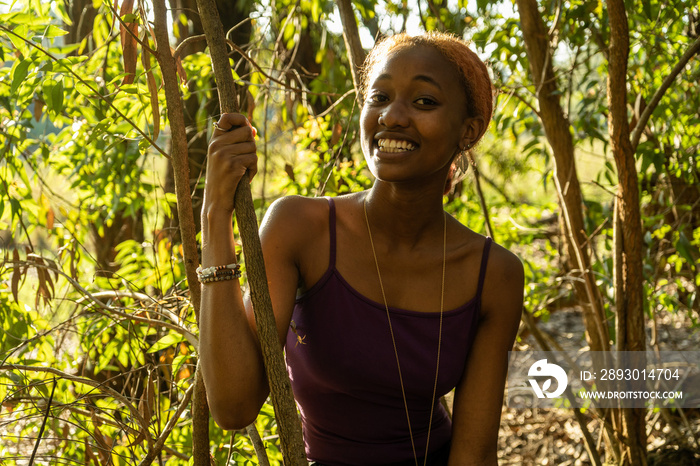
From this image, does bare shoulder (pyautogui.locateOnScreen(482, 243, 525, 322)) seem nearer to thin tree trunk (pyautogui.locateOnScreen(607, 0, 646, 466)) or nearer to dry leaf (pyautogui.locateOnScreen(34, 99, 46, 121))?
thin tree trunk (pyautogui.locateOnScreen(607, 0, 646, 466))

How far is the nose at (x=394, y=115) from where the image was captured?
65.6 inches

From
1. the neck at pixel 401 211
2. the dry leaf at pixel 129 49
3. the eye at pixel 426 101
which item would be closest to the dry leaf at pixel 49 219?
the dry leaf at pixel 129 49

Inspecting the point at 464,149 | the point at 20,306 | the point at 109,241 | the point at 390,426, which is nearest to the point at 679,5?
the point at 464,149

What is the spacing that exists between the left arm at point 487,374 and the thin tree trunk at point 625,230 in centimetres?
83

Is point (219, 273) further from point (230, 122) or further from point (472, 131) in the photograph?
point (472, 131)

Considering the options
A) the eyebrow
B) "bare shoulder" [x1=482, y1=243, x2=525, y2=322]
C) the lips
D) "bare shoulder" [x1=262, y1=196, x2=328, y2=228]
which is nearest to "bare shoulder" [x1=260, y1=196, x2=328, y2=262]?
"bare shoulder" [x1=262, y1=196, x2=328, y2=228]

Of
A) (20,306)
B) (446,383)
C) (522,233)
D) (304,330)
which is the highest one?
(522,233)

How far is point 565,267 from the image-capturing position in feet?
12.0

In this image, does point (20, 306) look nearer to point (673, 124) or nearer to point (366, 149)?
point (366, 149)

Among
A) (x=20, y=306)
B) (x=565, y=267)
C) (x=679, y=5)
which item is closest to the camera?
(x=20, y=306)

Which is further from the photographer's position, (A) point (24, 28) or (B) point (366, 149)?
(A) point (24, 28)

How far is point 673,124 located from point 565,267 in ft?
2.88

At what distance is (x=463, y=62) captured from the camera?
1.80 m

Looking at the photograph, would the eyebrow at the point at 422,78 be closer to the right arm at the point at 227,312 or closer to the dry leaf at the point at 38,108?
the right arm at the point at 227,312
